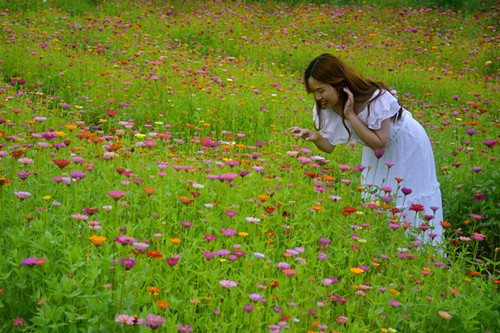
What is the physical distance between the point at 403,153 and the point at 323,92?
0.80 meters

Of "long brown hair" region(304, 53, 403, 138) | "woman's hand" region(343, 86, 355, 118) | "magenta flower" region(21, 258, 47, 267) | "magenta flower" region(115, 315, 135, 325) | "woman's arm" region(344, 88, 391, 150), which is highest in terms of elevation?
"long brown hair" region(304, 53, 403, 138)

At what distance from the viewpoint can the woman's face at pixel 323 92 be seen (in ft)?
11.5

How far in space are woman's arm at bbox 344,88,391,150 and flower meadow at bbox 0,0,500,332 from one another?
350 mm

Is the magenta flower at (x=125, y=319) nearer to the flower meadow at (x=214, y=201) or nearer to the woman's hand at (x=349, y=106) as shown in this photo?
the flower meadow at (x=214, y=201)

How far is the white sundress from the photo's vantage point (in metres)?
3.54

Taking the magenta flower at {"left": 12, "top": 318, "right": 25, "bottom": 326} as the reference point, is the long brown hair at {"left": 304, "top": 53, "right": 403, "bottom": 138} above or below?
above

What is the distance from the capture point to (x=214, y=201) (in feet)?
9.78

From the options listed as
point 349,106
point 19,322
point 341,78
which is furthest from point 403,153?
point 19,322

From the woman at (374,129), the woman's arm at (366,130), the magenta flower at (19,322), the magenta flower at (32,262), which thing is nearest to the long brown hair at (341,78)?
the woman at (374,129)

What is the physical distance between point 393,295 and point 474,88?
6.88 metres

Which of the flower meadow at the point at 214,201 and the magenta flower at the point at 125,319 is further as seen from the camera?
the flower meadow at the point at 214,201

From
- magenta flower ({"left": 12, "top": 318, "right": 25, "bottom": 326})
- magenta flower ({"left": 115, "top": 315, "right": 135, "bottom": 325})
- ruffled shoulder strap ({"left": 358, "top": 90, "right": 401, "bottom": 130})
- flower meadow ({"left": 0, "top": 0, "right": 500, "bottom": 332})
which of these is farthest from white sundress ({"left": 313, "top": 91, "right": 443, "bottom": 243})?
magenta flower ({"left": 12, "top": 318, "right": 25, "bottom": 326})

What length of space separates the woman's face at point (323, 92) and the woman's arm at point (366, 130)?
0.10m

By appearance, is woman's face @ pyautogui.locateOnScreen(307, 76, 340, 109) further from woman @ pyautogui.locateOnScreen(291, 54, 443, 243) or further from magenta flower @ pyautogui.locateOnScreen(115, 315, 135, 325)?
magenta flower @ pyautogui.locateOnScreen(115, 315, 135, 325)
